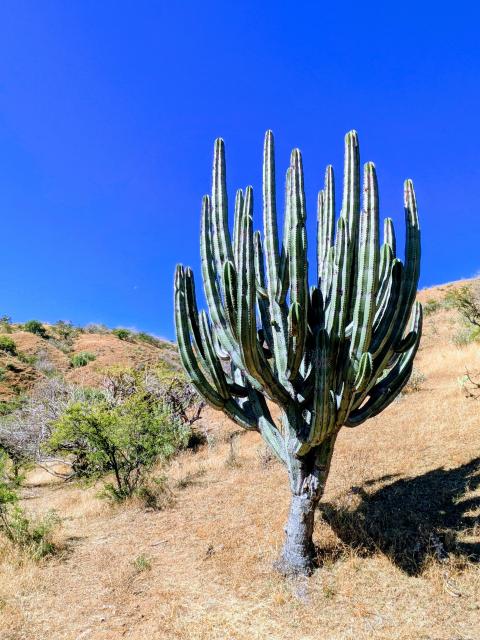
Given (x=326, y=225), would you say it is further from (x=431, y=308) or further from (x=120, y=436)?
(x=431, y=308)

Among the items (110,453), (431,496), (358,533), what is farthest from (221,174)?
(110,453)

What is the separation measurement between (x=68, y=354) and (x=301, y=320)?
33.2 meters

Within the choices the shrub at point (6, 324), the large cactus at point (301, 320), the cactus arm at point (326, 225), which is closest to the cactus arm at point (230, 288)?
the large cactus at point (301, 320)

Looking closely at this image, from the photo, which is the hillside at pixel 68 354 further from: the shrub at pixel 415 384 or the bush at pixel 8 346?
the shrub at pixel 415 384

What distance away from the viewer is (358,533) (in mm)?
4727

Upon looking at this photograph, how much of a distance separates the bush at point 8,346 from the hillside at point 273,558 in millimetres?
25370

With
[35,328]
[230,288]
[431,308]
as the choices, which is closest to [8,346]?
[35,328]

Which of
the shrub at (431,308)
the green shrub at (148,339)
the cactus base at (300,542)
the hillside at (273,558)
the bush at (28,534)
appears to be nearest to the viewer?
the hillside at (273,558)

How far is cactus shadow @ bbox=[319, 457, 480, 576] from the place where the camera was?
426cm

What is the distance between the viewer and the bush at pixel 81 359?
98.5ft

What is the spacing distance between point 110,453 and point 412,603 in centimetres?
662

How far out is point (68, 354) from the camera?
32969mm

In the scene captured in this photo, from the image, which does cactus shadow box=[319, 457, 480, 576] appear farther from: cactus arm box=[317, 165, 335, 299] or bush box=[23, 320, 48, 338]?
bush box=[23, 320, 48, 338]

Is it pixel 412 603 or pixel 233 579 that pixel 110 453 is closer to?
pixel 233 579
